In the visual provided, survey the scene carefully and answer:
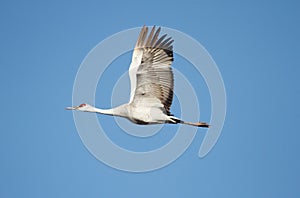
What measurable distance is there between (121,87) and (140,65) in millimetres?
1238

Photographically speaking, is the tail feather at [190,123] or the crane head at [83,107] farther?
the crane head at [83,107]

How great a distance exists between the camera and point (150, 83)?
1175 inches

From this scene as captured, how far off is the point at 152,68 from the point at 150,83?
18.6 inches

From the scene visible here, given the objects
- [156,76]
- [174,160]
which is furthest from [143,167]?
[156,76]

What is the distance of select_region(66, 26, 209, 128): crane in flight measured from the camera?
1171 inches

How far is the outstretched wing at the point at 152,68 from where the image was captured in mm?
29703

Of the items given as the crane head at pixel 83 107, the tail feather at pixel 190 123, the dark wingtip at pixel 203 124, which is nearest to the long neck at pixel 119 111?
the crane head at pixel 83 107

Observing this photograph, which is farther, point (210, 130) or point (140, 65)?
point (210, 130)

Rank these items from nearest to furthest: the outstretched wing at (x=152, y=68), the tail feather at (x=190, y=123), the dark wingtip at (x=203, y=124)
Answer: the outstretched wing at (x=152, y=68)
the tail feather at (x=190, y=123)
the dark wingtip at (x=203, y=124)

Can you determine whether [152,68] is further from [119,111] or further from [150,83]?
[119,111]

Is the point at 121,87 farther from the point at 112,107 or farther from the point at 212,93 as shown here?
the point at 212,93

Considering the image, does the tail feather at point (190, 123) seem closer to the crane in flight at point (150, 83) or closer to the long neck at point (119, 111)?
the crane in flight at point (150, 83)

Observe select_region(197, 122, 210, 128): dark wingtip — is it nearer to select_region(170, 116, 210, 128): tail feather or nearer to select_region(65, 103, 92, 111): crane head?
select_region(170, 116, 210, 128): tail feather

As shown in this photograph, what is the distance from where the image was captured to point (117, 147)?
102 ft
